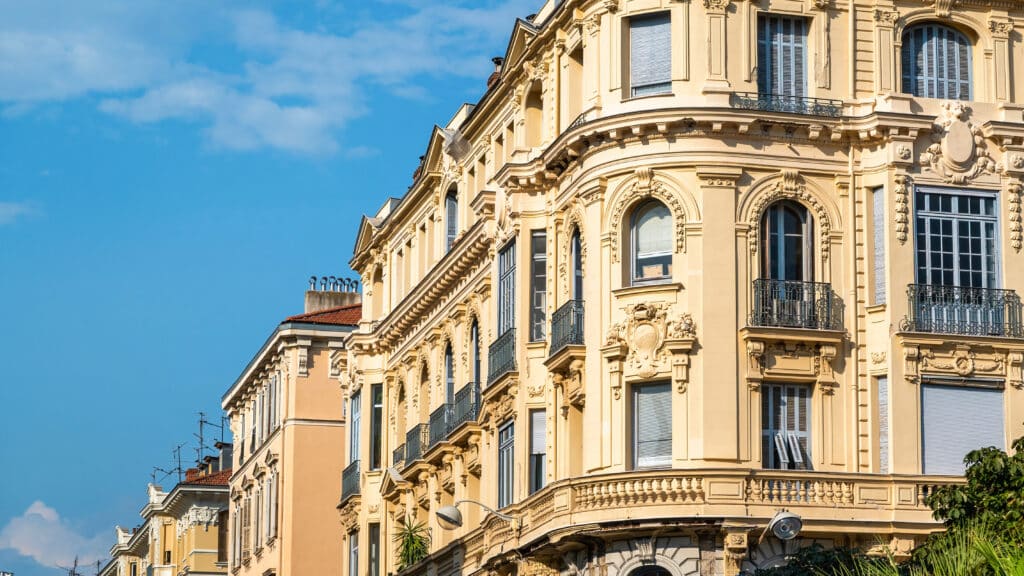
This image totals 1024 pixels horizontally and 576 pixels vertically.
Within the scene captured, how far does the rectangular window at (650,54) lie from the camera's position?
4272 centimetres

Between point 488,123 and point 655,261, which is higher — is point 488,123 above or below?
above

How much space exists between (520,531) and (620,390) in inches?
197

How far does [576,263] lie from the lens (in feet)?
146

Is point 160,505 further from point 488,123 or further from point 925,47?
point 925,47

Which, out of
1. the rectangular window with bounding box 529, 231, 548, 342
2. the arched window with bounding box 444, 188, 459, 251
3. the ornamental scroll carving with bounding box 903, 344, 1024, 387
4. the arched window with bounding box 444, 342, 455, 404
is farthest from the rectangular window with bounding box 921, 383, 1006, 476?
the arched window with bounding box 444, 188, 459, 251

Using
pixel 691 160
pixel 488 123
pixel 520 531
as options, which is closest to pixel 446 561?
pixel 520 531

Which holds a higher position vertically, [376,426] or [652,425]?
[376,426]

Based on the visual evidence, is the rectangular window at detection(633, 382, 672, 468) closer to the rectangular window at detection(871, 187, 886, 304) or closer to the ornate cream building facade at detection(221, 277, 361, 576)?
the rectangular window at detection(871, 187, 886, 304)

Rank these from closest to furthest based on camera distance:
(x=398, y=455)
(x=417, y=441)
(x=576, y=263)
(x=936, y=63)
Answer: (x=936, y=63) → (x=576, y=263) → (x=417, y=441) → (x=398, y=455)

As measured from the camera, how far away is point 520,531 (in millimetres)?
45312

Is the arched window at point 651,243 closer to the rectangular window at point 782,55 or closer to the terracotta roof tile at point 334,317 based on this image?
the rectangular window at point 782,55

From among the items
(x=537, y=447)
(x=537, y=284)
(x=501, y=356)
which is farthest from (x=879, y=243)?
(x=501, y=356)

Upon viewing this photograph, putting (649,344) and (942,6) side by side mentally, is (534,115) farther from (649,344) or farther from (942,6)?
(942,6)

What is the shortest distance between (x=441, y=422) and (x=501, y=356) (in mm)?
6107
